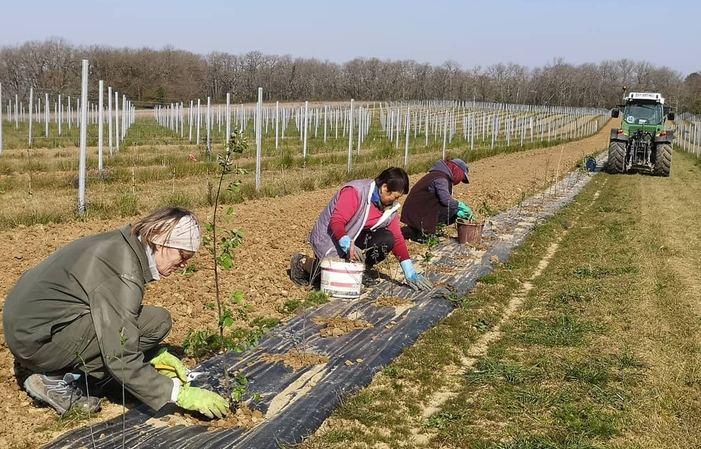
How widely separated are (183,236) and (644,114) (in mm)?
17117

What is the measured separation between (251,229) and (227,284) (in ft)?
6.83

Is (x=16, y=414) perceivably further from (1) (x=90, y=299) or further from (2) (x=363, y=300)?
(2) (x=363, y=300)

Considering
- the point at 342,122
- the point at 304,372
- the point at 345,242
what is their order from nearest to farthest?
the point at 304,372
the point at 345,242
the point at 342,122

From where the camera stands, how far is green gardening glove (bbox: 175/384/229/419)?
281cm

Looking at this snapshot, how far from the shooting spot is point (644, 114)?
56.6 feet

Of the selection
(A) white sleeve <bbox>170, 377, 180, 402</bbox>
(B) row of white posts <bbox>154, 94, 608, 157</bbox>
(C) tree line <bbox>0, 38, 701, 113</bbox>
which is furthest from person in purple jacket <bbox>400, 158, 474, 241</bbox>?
(C) tree line <bbox>0, 38, 701, 113</bbox>

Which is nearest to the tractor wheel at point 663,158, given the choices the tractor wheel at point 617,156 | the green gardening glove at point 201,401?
the tractor wheel at point 617,156

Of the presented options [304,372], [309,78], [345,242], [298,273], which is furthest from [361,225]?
[309,78]

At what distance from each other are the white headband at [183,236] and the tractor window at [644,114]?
16869 millimetres

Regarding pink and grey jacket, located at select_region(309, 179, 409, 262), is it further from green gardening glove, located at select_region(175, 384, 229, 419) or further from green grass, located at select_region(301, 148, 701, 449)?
green gardening glove, located at select_region(175, 384, 229, 419)

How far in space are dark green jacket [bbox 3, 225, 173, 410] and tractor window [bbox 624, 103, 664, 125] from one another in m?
17.1

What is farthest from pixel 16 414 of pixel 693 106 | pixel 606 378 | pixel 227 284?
pixel 693 106

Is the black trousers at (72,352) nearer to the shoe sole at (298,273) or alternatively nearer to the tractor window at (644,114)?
the shoe sole at (298,273)

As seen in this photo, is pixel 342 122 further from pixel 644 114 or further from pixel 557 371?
pixel 557 371
